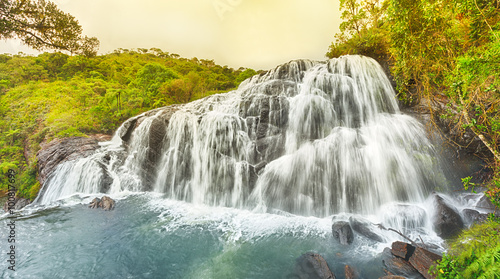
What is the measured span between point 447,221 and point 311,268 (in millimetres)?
4597

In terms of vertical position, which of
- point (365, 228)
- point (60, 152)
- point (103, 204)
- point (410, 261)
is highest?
point (60, 152)

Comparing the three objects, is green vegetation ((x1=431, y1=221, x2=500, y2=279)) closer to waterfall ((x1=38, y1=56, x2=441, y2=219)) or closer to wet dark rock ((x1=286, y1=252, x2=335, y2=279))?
wet dark rock ((x1=286, y1=252, x2=335, y2=279))

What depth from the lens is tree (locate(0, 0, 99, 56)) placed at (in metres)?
5.95

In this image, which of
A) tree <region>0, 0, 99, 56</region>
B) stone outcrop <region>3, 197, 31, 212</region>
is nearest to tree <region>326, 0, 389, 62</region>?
tree <region>0, 0, 99, 56</region>

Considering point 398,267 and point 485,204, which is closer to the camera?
point 398,267

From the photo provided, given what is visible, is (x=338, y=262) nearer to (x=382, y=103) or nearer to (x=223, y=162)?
(x=223, y=162)

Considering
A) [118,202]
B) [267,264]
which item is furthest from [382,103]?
[118,202]

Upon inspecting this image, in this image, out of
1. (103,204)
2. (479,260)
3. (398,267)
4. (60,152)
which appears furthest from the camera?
(60,152)

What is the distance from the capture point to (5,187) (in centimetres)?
1130

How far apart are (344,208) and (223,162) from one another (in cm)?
605

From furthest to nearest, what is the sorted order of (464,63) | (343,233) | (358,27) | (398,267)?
(358,27), (343,233), (398,267), (464,63)

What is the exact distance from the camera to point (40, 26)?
6582 mm

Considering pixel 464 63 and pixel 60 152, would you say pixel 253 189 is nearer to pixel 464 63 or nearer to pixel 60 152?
pixel 464 63

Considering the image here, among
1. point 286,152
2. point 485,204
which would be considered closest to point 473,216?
point 485,204
